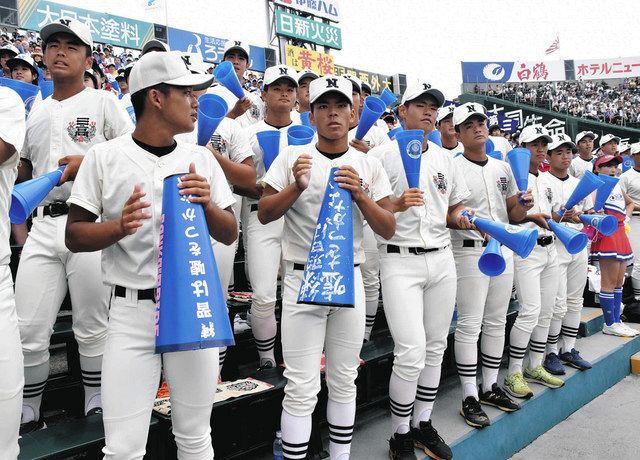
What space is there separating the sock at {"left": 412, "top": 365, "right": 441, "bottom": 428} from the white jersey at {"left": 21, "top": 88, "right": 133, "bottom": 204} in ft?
7.89

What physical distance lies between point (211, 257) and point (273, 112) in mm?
2572

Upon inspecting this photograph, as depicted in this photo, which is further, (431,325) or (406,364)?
(431,325)

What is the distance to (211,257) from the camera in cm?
190

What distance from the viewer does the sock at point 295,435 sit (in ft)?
8.99

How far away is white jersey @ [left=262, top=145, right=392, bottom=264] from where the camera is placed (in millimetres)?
2910

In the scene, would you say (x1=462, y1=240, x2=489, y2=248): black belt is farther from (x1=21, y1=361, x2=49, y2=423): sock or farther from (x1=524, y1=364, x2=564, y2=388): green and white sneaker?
(x1=21, y1=361, x2=49, y2=423): sock

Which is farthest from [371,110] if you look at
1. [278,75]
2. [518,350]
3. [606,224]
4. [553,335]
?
[553,335]

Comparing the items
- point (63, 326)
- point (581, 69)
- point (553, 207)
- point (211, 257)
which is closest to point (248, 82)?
point (553, 207)

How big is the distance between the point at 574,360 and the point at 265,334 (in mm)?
3380

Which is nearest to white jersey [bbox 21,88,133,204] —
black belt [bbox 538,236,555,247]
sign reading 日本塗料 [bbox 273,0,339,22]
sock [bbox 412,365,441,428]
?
sock [bbox 412,365,441,428]

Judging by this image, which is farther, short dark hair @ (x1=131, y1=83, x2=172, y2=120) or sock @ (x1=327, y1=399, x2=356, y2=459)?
sock @ (x1=327, y1=399, x2=356, y2=459)

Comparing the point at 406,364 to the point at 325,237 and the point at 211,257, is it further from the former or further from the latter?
the point at 211,257

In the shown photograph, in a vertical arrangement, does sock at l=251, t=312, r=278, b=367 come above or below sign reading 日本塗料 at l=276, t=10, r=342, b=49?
below

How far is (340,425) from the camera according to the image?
2.87 meters
